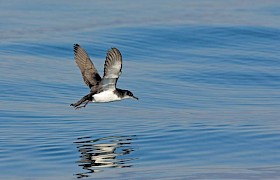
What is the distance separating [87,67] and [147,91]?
6.77m

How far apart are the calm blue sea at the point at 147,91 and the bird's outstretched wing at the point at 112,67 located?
1.20 metres

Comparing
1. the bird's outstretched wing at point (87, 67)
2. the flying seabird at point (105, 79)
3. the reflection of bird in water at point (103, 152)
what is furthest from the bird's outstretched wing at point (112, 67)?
the reflection of bird in water at point (103, 152)

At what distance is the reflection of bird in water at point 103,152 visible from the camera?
49.1 feet

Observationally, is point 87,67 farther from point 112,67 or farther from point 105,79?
point 112,67

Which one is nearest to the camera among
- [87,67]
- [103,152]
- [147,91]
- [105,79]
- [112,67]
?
[112,67]

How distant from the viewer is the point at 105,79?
53.6 feet

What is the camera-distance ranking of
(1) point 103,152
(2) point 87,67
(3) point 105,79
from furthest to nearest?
(2) point 87,67, (3) point 105,79, (1) point 103,152

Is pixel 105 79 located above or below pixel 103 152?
above

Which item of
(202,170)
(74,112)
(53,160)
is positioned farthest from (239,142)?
(74,112)

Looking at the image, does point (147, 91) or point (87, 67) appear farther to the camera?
point (147, 91)

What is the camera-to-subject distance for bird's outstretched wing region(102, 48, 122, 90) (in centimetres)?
1550

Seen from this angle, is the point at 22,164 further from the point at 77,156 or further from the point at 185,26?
the point at 185,26

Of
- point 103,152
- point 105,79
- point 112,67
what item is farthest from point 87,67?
point 103,152

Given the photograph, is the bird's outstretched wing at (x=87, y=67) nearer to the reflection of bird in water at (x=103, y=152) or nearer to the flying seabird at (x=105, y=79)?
the flying seabird at (x=105, y=79)
